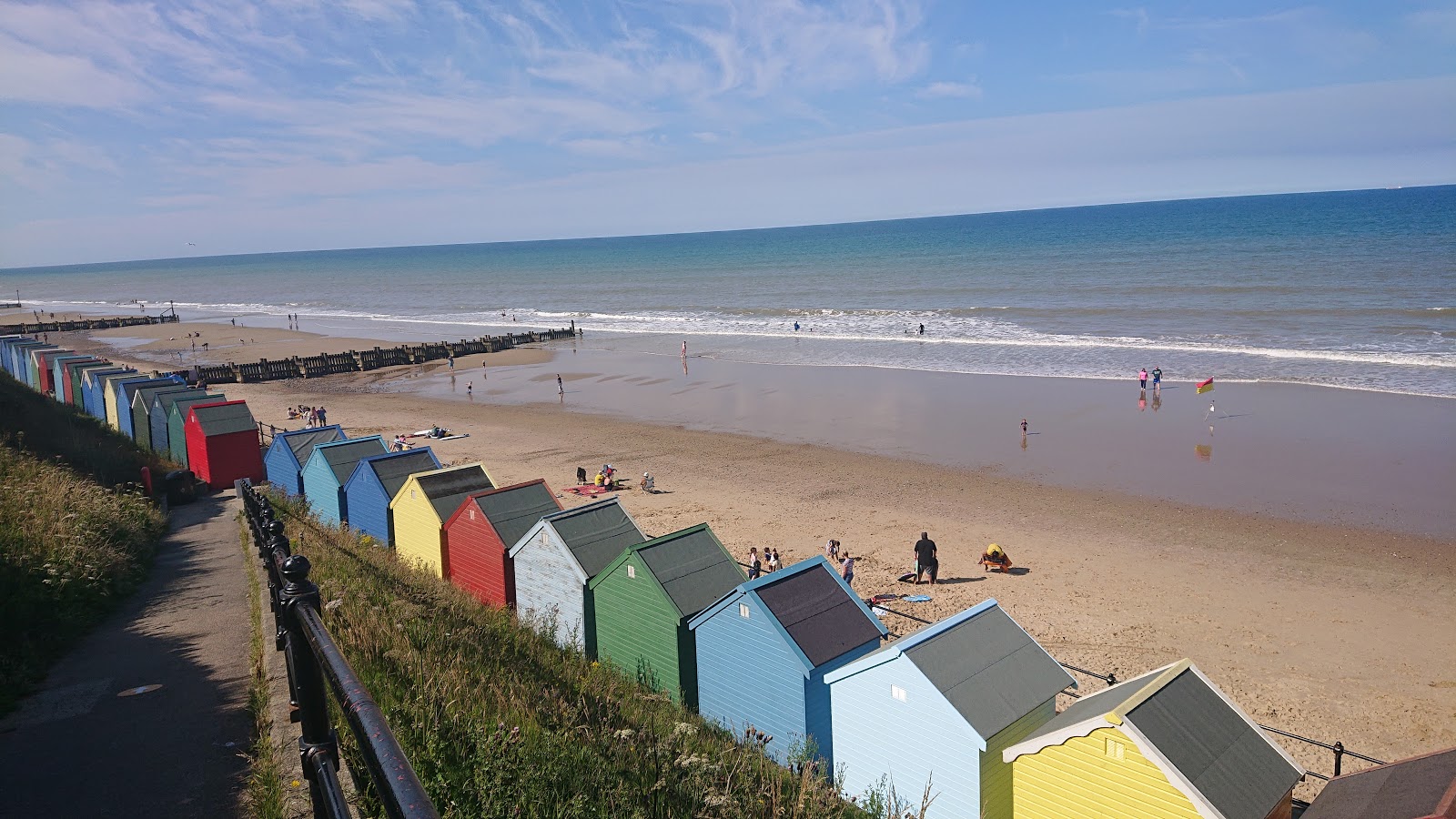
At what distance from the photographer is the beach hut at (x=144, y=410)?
23.7 meters

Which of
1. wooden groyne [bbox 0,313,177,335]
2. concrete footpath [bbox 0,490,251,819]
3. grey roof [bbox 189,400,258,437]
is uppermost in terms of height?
wooden groyne [bbox 0,313,177,335]

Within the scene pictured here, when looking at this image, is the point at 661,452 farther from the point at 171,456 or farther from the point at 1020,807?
the point at 1020,807

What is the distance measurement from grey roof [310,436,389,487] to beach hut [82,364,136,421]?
13.7 m

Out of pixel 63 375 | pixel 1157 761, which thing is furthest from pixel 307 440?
pixel 1157 761

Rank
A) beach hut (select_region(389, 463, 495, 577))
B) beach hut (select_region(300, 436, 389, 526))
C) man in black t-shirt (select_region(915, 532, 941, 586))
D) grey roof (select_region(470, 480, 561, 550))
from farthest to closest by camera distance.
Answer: man in black t-shirt (select_region(915, 532, 941, 586)), beach hut (select_region(300, 436, 389, 526)), beach hut (select_region(389, 463, 495, 577)), grey roof (select_region(470, 480, 561, 550))

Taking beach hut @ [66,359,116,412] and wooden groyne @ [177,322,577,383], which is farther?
wooden groyne @ [177,322,577,383]

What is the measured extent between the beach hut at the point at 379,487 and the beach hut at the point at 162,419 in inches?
335

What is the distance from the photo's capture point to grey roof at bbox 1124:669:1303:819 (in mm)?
7379

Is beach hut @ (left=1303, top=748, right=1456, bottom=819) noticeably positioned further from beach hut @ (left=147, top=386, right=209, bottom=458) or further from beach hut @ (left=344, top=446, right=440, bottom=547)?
beach hut @ (left=147, top=386, right=209, bottom=458)

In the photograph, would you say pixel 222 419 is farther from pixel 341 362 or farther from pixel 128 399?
pixel 341 362

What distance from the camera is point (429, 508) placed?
14.9m

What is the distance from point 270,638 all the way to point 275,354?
2337 inches

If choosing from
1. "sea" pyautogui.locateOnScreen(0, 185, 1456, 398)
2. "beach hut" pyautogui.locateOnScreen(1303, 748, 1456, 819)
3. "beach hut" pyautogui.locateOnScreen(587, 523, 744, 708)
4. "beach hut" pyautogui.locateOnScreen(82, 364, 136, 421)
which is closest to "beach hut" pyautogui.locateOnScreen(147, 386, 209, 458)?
"beach hut" pyautogui.locateOnScreen(82, 364, 136, 421)

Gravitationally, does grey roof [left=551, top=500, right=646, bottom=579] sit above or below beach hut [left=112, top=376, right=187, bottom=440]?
Answer: below
